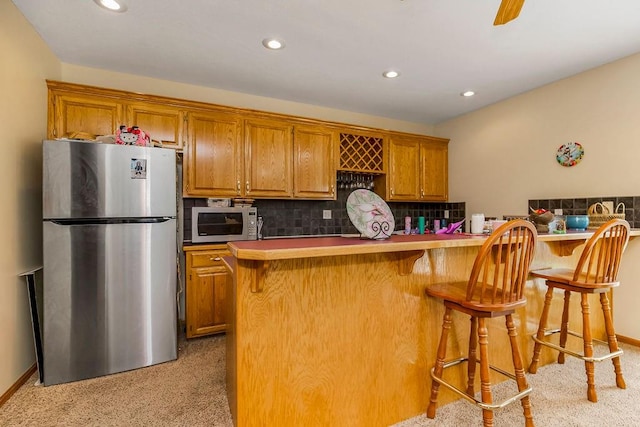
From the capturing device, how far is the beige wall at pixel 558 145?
266cm

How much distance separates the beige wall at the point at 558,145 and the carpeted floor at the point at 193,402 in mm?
1183

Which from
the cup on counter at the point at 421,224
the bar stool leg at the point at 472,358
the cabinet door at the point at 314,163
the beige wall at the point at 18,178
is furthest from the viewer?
the cup on counter at the point at 421,224

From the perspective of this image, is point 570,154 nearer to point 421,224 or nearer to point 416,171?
point 416,171

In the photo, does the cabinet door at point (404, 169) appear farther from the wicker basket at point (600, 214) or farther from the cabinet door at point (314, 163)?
the wicker basket at point (600, 214)

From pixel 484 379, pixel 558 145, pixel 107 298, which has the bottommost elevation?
pixel 484 379

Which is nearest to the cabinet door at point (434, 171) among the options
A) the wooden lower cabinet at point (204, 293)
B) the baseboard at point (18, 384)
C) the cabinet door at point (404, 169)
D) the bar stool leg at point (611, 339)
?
the cabinet door at point (404, 169)

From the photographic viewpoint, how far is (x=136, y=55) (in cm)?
260

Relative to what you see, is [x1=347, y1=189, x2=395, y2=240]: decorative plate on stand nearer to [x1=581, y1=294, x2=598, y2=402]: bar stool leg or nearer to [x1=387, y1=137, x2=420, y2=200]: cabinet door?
[x1=581, y1=294, x2=598, y2=402]: bar stool leg

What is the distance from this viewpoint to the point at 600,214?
269 centimetres

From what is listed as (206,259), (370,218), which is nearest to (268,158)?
(206,259)

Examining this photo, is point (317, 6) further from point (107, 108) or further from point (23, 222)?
point (23, 222)

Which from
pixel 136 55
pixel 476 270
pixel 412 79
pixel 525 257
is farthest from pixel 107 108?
pixel 525 257

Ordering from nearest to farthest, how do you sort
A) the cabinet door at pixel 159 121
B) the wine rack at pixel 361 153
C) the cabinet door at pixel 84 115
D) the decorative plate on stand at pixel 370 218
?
the decorative plate on stand at pixel 370 218 < the cabinet door at pixel 84 115 < the cabinet door at pixel 159 121 < the wine rack at pixel 361 153

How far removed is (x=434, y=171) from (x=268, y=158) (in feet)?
8.08
